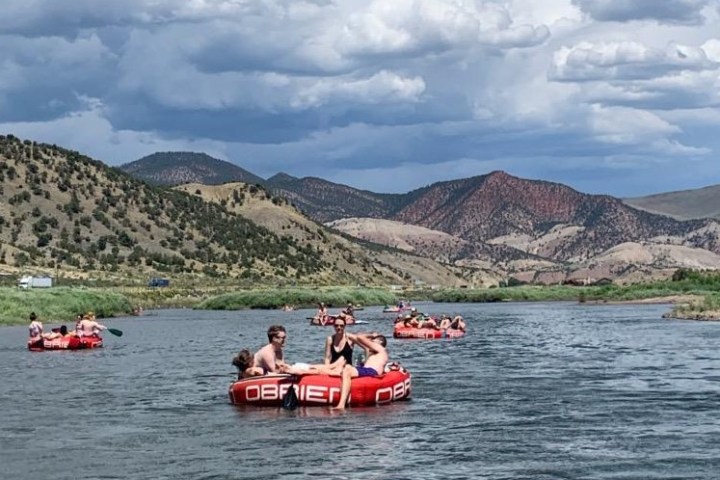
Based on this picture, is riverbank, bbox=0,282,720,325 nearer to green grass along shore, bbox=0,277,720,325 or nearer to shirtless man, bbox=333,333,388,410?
green grass along shore, bbox=0,277,720,325

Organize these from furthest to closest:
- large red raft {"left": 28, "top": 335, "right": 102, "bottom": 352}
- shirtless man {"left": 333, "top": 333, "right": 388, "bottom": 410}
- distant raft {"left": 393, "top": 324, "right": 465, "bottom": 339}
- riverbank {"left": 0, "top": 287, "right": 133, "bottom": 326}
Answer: riverbank {"left": 0, "top": 287, "right": 133, "bottom": 326}, distant raft {"left": 393, "top": 324, "right": 465, "bottom": 339}, large red raft {"left": 28, "top": 335, "right": 102, "bottom": 352}, shirtless man {"left": 333, "top": 333, "right": 388, "bottom": 410}

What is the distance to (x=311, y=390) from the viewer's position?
1109 inches

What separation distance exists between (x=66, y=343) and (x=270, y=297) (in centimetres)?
6464

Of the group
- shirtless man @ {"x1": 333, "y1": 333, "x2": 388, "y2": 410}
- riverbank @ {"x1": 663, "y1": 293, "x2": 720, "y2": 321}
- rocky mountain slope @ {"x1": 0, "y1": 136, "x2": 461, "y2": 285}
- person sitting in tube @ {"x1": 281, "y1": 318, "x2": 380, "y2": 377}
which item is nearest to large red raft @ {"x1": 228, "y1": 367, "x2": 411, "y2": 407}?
person sitting in tube @ {"x1": 281, "y1": 318, "x2": 380, "y2": 377}

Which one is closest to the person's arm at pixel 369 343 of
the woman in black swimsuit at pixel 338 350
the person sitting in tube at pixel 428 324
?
the woman in black swimsuit at pixel 338 350

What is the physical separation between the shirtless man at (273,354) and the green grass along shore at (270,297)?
48.1m

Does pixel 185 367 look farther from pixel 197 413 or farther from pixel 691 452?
pixel 691 452

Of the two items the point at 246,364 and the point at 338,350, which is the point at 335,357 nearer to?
the point at 338,350

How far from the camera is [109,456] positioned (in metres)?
23.0

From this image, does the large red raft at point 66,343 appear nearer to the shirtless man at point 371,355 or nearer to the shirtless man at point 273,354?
the shirtless man at point 273,354

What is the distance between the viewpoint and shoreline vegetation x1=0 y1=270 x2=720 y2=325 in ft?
258

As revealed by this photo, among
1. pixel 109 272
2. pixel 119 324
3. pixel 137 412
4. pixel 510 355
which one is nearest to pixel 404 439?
pixel 137 412

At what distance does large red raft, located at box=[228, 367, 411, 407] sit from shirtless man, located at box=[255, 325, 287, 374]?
731 millimetres

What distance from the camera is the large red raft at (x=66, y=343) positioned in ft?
164
